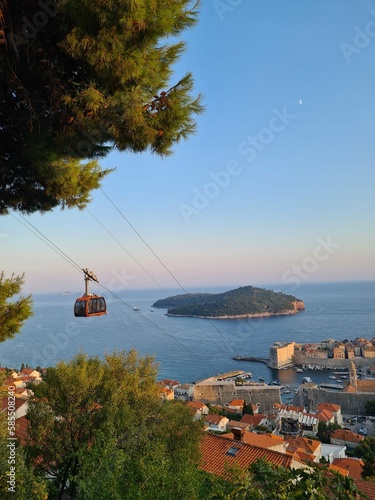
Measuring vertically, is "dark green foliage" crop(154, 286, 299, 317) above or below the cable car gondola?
below

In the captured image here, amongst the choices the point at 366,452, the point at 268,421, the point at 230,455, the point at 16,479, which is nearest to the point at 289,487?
the point at 16,479

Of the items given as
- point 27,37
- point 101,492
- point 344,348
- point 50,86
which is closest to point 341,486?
point 101,492

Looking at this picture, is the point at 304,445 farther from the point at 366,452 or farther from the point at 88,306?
the point at 88,306

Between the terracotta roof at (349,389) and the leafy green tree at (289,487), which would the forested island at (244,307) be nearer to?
the terracotta roof at (349,389)

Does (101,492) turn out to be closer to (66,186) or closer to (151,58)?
(66,186)

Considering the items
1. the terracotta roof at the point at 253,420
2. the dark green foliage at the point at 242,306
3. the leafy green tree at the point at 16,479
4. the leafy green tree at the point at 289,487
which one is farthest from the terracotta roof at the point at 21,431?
the dark green foliage at the point at 242,306

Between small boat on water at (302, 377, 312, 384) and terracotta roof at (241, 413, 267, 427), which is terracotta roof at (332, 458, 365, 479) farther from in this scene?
small boat on water at (302, 377, 312, 384)

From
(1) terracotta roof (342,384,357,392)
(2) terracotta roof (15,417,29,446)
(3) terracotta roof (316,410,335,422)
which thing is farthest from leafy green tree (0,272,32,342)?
(1) terracotta roof (342,384,357,392)

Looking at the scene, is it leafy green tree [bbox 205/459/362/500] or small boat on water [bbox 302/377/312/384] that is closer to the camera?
leafy green tree [bbox 205/459/362/500]
